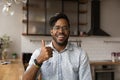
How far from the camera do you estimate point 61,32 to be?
60.1 inches

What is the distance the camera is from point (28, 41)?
221 inches

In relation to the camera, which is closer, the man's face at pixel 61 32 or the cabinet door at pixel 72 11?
the man's face at pixel 61 32

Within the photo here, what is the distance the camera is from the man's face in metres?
1.53

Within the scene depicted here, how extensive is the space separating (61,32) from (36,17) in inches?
160

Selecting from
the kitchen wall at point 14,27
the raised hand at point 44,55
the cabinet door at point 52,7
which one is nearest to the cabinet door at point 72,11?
the cabinet door at point 52,7

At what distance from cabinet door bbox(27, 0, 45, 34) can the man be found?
3949 mm

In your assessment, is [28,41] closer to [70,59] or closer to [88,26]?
[88,26]

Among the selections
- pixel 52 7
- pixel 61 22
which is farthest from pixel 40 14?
pixel 61 22

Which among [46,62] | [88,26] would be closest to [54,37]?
[46,62]

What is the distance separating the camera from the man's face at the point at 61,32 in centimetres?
153

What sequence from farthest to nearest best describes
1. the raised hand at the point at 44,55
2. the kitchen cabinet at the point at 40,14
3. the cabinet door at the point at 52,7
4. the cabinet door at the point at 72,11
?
the cabinet door at the point at 72,11, the cabinet door at the point at 52,7, the kitchen cabinet at the point at 40,14, the raised hand at the point at 44,55

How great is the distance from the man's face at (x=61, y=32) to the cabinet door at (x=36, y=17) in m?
3.96

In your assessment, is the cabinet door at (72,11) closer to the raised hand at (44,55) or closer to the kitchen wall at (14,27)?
the kitchen wall at (14,27)

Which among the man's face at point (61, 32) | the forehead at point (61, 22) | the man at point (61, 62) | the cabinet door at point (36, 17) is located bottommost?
the man at point (61, 62)
